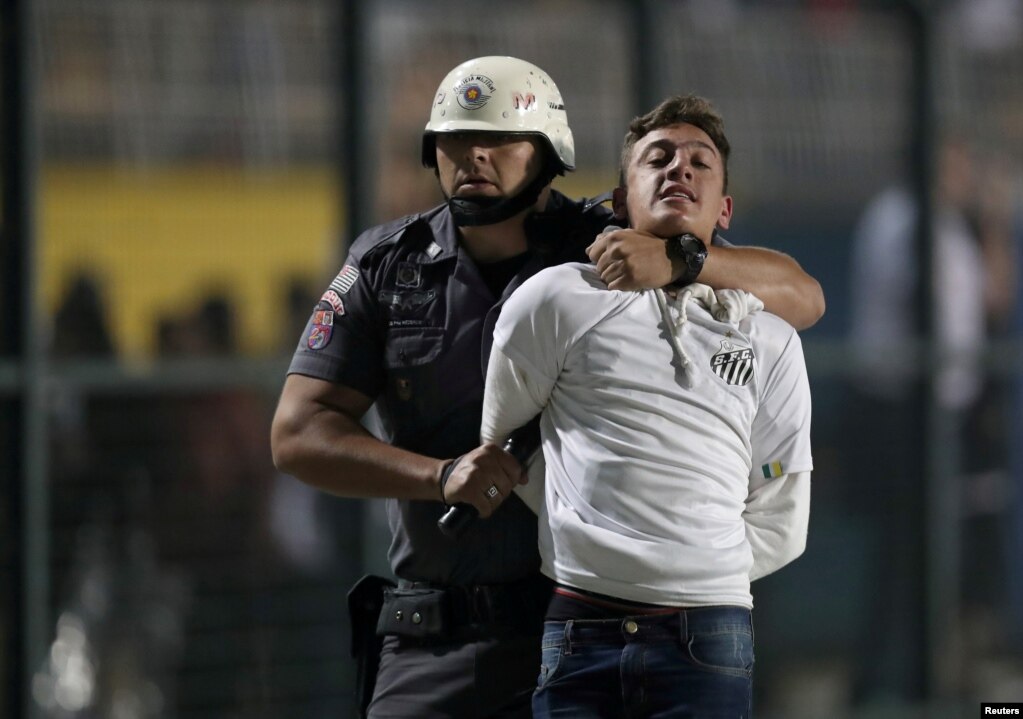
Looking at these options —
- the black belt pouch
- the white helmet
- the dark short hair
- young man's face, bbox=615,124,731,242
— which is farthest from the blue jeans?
the white helmet

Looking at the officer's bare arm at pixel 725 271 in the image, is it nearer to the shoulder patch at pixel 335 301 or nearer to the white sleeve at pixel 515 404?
the white sleeve at pixel 515 404

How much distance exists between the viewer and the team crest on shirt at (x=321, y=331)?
342 cm

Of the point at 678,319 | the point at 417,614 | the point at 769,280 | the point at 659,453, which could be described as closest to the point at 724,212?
the point at 769,280

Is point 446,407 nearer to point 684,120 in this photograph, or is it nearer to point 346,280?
point 346,280

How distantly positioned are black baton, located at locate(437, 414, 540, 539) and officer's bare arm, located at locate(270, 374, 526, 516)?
0.03 meters

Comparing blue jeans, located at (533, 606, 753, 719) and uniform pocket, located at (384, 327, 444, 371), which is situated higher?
uniform pocket, located at (384, 327, 444, 371)

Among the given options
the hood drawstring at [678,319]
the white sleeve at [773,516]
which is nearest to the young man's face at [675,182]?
the hood drawstring at [678,319]

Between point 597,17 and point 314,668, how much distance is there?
242 cm

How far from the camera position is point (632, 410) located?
2.92 metres

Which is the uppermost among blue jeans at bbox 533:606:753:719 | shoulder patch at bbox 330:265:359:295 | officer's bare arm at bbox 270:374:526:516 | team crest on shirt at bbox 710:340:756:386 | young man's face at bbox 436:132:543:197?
young man's face at bbox 436:132:543:197

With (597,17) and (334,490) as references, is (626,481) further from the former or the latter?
(597,17)

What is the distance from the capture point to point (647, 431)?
2.90m

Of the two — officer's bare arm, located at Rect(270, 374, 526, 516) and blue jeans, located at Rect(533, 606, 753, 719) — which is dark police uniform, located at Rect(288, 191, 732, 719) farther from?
blue jeans, located at Rect(533, 606, 753, 719)

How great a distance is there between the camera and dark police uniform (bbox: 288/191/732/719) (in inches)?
133
